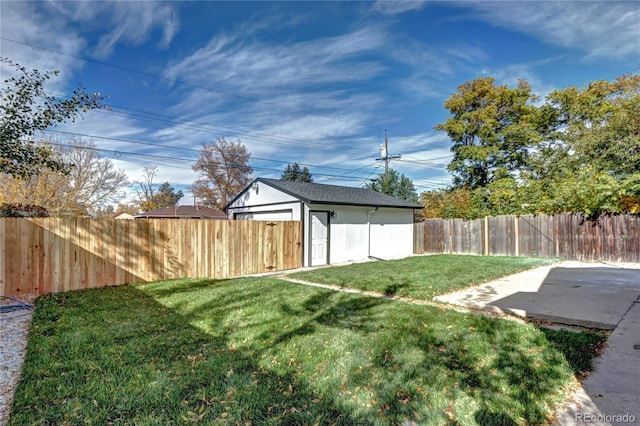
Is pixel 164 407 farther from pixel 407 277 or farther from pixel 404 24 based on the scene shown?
pixel 404 24

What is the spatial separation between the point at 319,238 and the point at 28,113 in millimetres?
7977

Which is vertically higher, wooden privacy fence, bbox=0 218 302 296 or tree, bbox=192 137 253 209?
tree, bbox=192 137 253 209

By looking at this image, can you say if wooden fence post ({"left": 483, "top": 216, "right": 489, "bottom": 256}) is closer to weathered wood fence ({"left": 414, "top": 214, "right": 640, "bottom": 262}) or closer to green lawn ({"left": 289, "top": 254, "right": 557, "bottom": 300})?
weathered wood fence ({"left": 414, "top": 214, "right": 640, "bottom": 262})

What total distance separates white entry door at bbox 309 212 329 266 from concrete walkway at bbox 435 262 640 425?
5422mm

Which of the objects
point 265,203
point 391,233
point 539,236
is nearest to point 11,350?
point 265,203

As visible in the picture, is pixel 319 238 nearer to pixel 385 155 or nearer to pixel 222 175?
pixel 385 155

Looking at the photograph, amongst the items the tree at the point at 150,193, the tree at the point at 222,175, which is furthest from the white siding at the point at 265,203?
the tree at the point at 150,193

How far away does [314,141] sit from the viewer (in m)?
22.7

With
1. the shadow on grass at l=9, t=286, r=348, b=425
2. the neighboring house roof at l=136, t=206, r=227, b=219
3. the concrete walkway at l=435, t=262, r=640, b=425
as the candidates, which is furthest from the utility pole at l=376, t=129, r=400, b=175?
the shadow on grass at l=9, t=286, r=348, b=425

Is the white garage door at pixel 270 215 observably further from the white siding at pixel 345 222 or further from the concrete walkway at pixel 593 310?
the concrete walkway at pixel 593 310

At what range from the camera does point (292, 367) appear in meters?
2.90

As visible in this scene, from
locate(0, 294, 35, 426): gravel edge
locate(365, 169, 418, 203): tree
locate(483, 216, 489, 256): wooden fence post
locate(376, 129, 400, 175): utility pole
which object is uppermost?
locate(376, 129, 400, 175): utility pole

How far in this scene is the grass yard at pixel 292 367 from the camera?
2.21 metres

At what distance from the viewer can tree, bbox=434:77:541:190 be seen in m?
20.2
